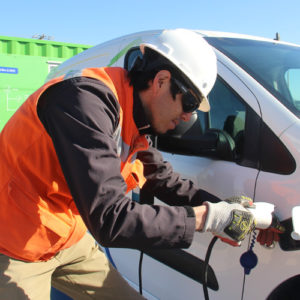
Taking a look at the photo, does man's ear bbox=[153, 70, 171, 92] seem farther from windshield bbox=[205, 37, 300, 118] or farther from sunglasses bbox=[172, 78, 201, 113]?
windshield bbox=[205, 37, 300, 118]

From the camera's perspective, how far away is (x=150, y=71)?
52.4 inches

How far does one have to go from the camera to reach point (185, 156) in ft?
6.14

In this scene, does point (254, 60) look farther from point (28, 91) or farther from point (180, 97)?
point (28, 91)

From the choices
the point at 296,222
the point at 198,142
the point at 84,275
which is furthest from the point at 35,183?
the point at 296,222

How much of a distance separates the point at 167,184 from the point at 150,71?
0.61 meters

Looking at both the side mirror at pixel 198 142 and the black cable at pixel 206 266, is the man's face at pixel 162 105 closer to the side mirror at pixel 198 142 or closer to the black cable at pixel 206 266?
the side mirror at pixel 198 142

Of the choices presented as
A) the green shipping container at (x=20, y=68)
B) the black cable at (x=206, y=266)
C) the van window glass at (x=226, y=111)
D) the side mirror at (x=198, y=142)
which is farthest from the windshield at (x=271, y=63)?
the green shipping container at (x=20, y=68)

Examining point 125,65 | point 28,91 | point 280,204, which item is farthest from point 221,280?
point 28,91

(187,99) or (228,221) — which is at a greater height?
(187,99)

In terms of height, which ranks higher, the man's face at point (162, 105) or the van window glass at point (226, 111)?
the man's face at point (162, 105)

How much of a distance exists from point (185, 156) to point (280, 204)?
0.60m

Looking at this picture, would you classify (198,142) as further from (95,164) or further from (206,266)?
(95,164)

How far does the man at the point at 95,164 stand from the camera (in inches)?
41.8

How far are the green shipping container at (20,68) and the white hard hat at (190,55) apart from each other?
7213mm
